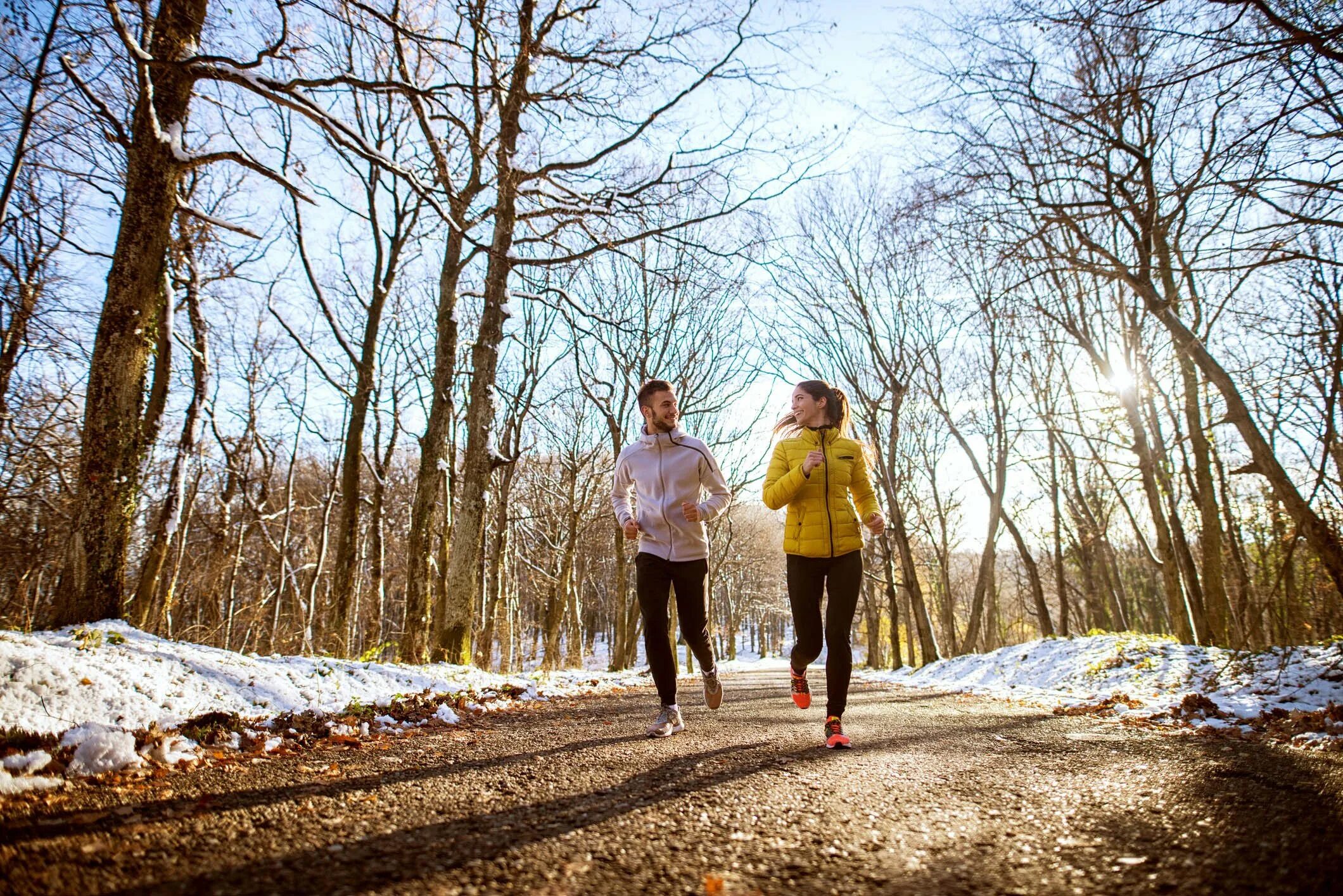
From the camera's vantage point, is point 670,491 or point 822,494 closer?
point 822,494

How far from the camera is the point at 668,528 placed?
13.4 ft

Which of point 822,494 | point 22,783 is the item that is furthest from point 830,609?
point 22,783

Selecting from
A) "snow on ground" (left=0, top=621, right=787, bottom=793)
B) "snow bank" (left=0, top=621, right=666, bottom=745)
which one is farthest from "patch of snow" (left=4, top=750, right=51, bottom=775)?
"snow bank" (left=0, top=621, right=666, bottom=745)

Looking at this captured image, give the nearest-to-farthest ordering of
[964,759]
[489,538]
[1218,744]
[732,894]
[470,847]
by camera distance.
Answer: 1. [732,894]
2. [470,847]
3. [964,759]
4. [1218,744]
5. [489,538]

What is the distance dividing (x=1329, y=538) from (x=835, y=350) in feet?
35.5

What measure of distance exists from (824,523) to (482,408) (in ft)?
19.6

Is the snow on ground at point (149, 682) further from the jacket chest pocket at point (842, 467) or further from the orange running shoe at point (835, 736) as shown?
the jacket chest pocket at point (842, 467)

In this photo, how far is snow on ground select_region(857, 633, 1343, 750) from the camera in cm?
420

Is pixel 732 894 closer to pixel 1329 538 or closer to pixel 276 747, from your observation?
pixel 276 747

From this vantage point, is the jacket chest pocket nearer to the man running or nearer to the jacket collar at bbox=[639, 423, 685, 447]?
the man running

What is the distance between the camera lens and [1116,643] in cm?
794

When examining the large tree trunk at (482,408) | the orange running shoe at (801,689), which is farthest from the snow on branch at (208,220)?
the orange running shoe at (801,689)

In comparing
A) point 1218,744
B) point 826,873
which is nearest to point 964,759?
point 1218,744

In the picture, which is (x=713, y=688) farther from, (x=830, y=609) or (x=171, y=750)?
(x=171, y=750)
